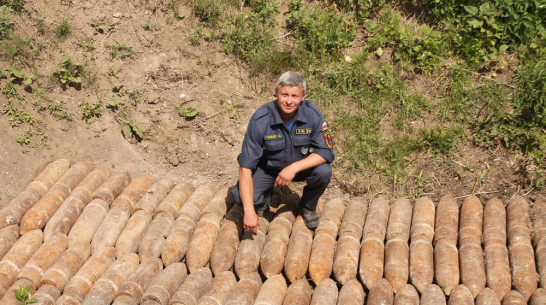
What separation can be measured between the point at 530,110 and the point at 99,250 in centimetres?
511

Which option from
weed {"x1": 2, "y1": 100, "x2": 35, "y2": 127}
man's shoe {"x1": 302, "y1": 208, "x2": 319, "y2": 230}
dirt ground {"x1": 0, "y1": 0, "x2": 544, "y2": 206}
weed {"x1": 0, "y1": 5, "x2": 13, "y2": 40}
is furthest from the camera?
weed {"x1": 0, "y1": 5, "x2": 13, "y2": 40}

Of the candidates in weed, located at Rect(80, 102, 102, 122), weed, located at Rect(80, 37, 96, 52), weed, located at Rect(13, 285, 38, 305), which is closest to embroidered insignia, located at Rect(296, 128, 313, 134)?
weed, located at Rect(13, 285, 38, 305)

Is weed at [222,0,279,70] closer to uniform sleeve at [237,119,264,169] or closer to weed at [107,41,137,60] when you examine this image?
weed at [107,41,137,60]

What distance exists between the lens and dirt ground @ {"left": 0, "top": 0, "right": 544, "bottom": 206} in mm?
6594

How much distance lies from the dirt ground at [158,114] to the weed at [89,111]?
71mm

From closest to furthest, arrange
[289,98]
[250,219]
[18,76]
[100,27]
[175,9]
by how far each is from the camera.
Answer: [289,98], [250,219], [18,76], [100,27], [175,9]

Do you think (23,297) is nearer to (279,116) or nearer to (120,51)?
(279,116)

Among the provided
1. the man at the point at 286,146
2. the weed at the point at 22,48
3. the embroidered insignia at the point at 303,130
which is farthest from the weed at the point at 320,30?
the weed at the point at 22,48

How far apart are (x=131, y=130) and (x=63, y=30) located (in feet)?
5.66

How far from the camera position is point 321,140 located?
17.9 feet

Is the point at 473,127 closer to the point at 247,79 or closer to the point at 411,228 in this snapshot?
the point at 411,228

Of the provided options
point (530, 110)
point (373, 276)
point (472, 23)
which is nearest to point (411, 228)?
point (373, 276)

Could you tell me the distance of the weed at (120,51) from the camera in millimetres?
7637

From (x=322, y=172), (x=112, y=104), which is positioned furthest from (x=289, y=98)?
(x=112, y=104)
